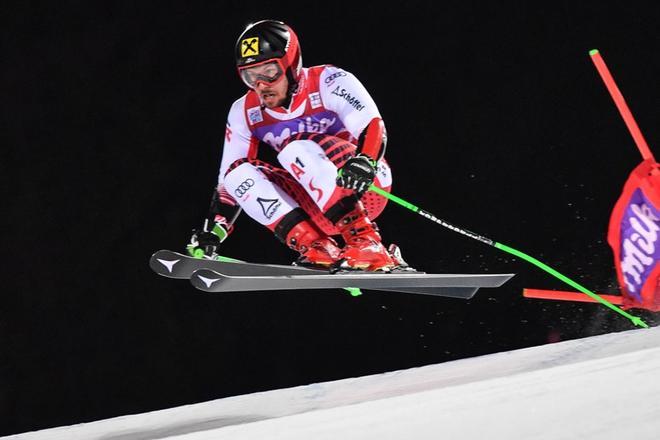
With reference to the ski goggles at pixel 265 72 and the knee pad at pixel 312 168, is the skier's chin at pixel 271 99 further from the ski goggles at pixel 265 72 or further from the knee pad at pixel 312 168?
the knee pad at pixel 312 168

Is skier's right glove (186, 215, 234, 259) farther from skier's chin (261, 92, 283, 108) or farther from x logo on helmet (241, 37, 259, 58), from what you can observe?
x logo on helmet (241, 37, 259, 58)

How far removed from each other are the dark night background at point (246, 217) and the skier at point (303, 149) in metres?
0.73

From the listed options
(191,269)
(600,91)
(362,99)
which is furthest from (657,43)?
(191,269)

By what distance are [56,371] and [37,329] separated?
0.76ft

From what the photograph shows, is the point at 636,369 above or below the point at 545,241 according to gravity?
above

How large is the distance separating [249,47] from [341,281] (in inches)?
37.9

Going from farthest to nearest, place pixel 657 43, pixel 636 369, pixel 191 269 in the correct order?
pixel 657 43 → pixel 191 269 → pixel 636 369

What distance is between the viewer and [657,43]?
16.6 feet

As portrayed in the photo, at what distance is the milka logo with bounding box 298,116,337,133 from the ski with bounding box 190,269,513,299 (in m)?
0.59

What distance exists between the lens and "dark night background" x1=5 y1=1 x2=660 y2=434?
429 centimetres

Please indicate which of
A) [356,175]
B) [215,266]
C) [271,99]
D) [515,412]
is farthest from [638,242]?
[515,412]

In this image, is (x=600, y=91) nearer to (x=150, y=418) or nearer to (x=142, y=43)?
(x=142, y=43)

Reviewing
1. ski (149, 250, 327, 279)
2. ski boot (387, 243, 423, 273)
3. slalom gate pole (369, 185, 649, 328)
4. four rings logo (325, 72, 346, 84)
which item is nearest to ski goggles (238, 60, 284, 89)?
four rings logo (325, 72, 346, 84)

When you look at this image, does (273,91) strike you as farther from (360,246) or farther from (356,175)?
(360,246)
